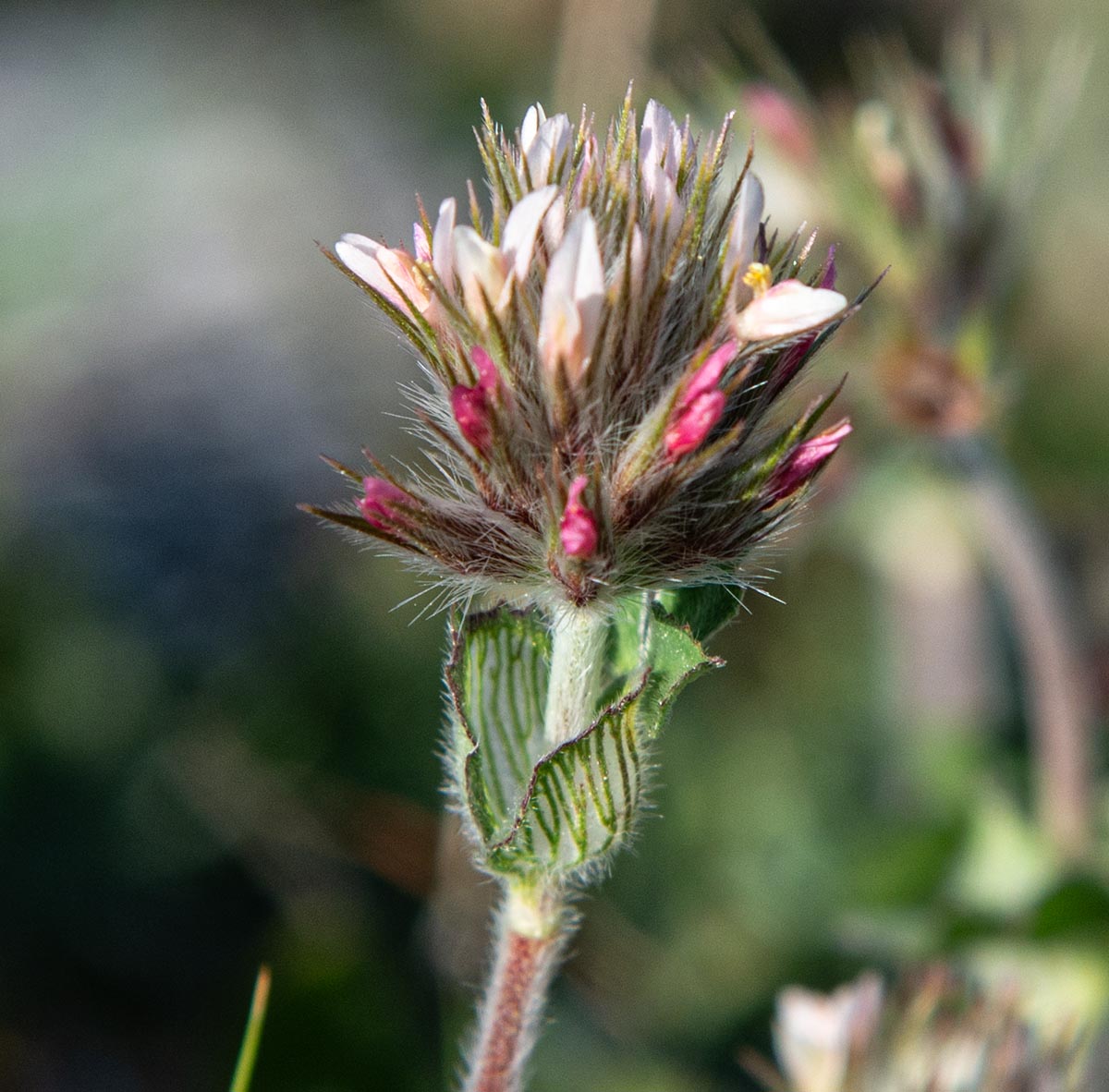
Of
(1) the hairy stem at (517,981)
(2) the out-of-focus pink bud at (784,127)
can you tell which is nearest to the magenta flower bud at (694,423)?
(1) the hairy stem at (517,981)

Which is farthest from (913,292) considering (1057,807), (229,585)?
(229,585)

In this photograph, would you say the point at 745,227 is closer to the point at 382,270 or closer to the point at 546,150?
the point at 546,150

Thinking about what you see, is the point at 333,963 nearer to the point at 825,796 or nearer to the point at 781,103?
→ the point at 825,796

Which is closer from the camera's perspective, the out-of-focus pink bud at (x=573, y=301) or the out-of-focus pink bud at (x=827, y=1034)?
the out-of-focus pink bud at (x=573, y=301)

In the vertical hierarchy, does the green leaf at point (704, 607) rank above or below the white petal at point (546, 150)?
below

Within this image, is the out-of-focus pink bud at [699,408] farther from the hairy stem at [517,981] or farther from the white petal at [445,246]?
the hairy stem at [517,981]

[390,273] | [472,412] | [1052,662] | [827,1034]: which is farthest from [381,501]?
[1052,662]

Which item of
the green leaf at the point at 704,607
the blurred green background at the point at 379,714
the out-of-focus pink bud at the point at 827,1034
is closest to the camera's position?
the green leaf at the point at 704,607

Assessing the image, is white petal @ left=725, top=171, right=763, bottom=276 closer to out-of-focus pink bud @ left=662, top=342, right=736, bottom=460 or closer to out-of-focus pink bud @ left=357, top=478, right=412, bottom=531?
out-of-focus pink bud @ left=662, top=342, right=736, bottom=460
